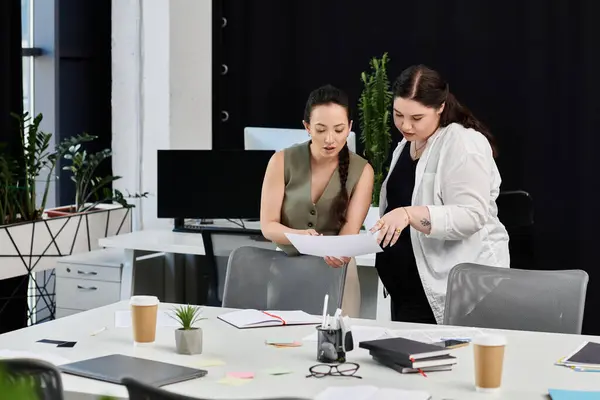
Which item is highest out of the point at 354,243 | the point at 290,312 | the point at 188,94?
the point at 188,94

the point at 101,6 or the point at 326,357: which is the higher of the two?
the point at 101,6

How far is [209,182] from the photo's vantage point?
470 cm

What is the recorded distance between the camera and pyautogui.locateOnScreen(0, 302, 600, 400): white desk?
80.8 inches

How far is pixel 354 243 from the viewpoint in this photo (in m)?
2.76

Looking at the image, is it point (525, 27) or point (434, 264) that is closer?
point (434, 264)

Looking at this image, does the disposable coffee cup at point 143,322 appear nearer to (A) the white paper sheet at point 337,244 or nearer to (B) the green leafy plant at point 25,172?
(A) the white paper sheet at point 337,244

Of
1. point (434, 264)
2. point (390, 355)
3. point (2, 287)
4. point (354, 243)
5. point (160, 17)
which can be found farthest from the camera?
point (160, 17)

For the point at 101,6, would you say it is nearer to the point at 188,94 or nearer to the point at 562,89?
the point at 188,94

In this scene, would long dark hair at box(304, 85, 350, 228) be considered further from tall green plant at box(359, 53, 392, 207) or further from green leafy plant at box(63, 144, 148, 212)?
green leafy plant at box(63, 144, 148, 212)

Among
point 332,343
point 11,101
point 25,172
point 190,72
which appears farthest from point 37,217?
point 332,343

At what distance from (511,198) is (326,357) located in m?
2.98

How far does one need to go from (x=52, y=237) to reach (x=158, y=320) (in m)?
2.53

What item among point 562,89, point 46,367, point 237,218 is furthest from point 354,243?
point 562,89

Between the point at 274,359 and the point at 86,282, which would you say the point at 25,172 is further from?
the point at 274,359
